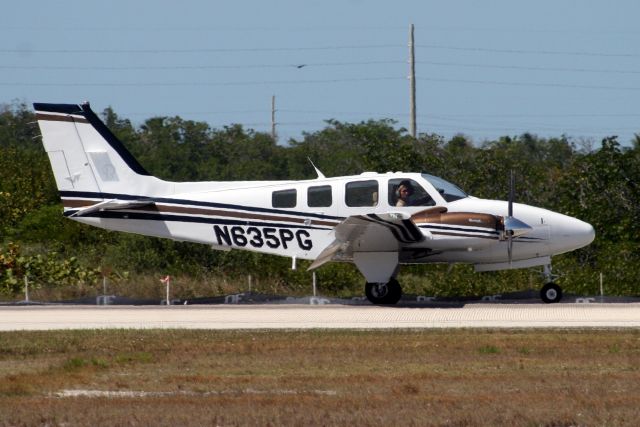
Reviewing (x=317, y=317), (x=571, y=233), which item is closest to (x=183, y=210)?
(x=317, y=317)

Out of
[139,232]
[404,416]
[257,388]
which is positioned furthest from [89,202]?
[404,416]

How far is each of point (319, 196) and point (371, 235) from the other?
1412mm

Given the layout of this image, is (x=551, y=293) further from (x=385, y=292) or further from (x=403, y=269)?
(x=403, y=269)

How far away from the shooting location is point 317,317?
772 inches

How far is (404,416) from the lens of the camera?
1027 centimetres

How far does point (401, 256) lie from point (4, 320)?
24.0ft

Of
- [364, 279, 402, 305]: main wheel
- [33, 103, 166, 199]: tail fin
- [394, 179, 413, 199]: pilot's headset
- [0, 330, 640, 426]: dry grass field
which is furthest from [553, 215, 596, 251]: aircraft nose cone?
[33, 103, 166, 199]: tail fin

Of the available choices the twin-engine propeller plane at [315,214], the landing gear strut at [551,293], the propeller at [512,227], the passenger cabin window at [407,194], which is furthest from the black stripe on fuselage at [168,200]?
the landing gear strut at [551,293]

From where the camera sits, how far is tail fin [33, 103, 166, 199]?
72.1 ft

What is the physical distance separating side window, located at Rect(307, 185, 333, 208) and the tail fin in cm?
285

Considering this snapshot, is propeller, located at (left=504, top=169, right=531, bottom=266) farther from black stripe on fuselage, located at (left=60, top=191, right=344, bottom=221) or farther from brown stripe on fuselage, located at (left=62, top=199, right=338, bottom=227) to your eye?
brown stripe on fuselage, located at (left=62, top=199, right=338, bottom=227)

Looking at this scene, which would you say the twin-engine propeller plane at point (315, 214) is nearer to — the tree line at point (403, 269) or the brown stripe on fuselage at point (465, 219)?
the brown stripe on fuselage at point (465, 219)

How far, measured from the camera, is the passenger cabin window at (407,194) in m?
21.3

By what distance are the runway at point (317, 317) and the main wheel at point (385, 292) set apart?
421mm
